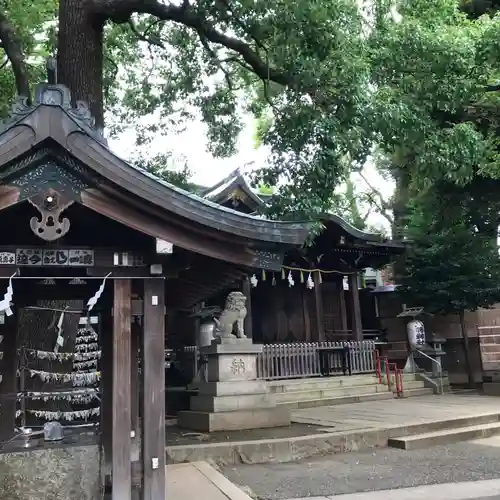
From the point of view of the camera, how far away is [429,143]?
10.1m

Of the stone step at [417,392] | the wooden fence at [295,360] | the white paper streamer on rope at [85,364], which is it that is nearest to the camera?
the white paper streamer on rope at [85,364]

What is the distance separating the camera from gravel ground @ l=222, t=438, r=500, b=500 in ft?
22.9

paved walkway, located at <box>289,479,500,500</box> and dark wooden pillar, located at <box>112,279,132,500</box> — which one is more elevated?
dark wooden pillar, located at <box>112,279,132,500</box>

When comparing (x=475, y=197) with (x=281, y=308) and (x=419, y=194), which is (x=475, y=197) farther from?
(x=281, y=308)

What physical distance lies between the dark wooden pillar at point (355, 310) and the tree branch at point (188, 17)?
10.7 metres

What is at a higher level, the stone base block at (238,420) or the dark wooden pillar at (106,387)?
the dark wooden pillar at (106,387)

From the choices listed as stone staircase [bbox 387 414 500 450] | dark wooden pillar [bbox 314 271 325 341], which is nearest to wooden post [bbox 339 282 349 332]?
dark wooden pillar [bbox 314 271 325 341]

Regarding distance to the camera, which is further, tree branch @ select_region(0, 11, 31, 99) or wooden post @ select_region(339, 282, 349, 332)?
wooden post @ select_region(339, 282, 349, 332)

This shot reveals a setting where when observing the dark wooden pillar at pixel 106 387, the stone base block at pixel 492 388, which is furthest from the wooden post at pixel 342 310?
the dark wooden pillar at pixel 106 387

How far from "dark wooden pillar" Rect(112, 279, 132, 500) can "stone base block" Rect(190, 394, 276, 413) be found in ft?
18.3

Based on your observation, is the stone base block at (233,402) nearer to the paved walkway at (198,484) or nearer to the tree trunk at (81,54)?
the paved walkway at (198,484)

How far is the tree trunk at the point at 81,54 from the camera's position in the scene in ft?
31.1

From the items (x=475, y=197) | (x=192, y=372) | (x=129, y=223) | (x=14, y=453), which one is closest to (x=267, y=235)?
(x=129, y=223)

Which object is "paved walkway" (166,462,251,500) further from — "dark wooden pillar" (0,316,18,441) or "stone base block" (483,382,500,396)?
"stone base block" (483,382,500,396)
